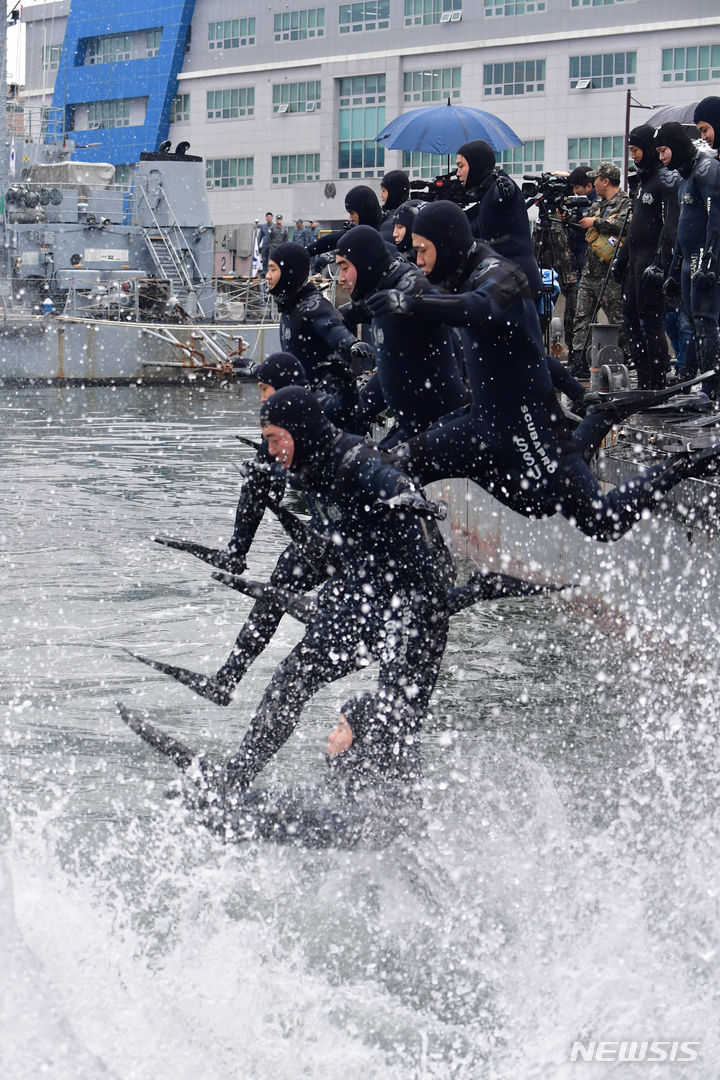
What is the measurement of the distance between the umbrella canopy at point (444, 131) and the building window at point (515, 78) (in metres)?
34.8

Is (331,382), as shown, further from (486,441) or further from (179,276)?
(179,276)

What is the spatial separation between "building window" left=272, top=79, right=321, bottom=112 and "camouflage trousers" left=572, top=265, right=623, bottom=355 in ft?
153

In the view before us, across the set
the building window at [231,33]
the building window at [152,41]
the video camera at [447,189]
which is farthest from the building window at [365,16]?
the video camera at [447,189]

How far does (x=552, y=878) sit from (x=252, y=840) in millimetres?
1375

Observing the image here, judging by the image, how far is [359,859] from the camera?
6590 millimetres

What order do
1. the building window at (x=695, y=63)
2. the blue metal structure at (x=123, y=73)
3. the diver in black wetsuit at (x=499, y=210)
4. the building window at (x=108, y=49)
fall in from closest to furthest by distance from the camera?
the diver in black wetsuit at (x=499, y=210)
the building window at (x=695, y=63)
the blue metal structure at (x=123, y=73)
the building window at (x=108, y=49)

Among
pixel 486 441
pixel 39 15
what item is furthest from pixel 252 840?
pixel 39 15

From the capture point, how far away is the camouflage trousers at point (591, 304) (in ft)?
44.6

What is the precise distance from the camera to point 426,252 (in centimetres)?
743

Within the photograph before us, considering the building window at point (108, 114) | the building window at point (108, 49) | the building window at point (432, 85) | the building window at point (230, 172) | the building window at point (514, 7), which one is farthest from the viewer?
the building window at point (108, 49)

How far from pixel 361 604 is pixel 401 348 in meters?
2.03

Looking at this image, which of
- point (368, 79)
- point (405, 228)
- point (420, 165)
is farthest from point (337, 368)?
point (368, 79)

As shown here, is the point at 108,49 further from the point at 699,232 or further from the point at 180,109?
the point at 699,232

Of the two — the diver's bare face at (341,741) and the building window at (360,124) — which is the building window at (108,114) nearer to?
the building window at (360,124)
